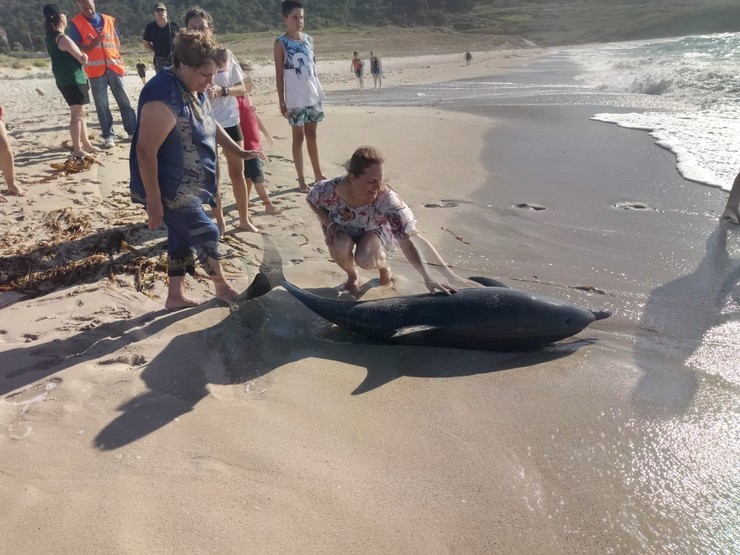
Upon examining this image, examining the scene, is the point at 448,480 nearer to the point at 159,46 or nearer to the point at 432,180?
the point at 432,180

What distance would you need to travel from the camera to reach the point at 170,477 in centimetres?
241

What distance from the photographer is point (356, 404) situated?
9.99ft

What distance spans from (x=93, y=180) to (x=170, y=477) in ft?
16.1

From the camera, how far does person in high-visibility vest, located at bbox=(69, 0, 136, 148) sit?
7.51 metres

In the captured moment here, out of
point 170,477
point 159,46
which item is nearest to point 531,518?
point 170,477

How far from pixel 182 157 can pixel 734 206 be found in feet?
16.8

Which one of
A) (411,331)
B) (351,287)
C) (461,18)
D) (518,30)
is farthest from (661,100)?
(461,18)

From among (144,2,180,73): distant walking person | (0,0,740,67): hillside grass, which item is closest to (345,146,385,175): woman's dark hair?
(144,2,180,73): distant walking person

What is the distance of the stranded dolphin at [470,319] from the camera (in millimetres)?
3492

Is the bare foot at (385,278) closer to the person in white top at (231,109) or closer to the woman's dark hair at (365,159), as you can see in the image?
the woman's dark hair at (365,159)

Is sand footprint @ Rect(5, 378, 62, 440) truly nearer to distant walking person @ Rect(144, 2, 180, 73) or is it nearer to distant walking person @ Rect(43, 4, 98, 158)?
distant walking person @ Rect(43, 4, 98, 158)

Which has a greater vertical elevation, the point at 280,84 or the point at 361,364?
the point at 280,84

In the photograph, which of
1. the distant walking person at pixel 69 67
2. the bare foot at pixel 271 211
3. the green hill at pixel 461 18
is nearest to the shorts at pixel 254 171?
the bare foot at pixel 271 211

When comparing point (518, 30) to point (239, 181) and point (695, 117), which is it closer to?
point (695, 117)
